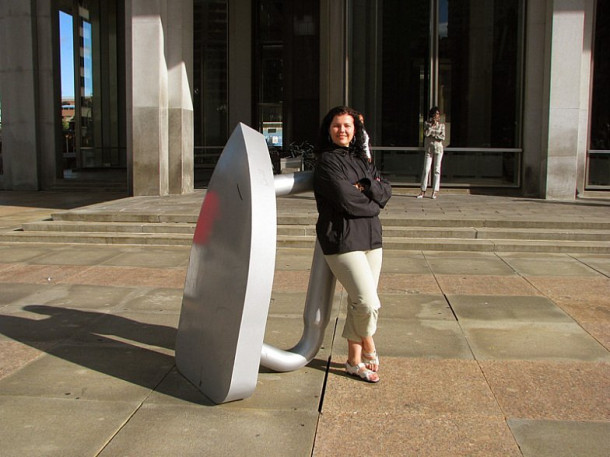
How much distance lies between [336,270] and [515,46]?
1249cm

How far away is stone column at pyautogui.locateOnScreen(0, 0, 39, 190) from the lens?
16.9m

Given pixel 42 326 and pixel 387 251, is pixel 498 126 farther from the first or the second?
pixel 42 326

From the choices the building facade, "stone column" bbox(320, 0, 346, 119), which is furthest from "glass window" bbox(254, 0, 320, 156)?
"stone column" bbox(320, 0, 346, 119)

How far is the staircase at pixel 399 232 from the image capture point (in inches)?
349

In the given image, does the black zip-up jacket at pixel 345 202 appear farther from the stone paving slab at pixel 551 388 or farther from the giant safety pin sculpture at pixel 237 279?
the stone paving slab at pixel 551 388

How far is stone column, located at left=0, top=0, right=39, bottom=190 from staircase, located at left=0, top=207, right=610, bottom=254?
7.98 m

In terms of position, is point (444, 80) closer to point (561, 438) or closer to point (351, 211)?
point (351, 211)

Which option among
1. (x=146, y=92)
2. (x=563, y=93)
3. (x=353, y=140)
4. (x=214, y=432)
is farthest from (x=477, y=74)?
(x=214, y=432)

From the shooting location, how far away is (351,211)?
3.76 metres

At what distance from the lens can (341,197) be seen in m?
3.73

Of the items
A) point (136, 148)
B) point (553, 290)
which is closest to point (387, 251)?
point (553, 290)

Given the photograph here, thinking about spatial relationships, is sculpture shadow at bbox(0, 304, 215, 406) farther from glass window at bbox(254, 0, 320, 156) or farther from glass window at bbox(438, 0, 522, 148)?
glass window at bbox(254, 0, 320, 156)

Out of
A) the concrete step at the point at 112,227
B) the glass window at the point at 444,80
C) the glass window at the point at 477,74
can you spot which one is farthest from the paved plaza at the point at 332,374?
the glass window at the point at 477,74

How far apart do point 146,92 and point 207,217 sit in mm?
10119
